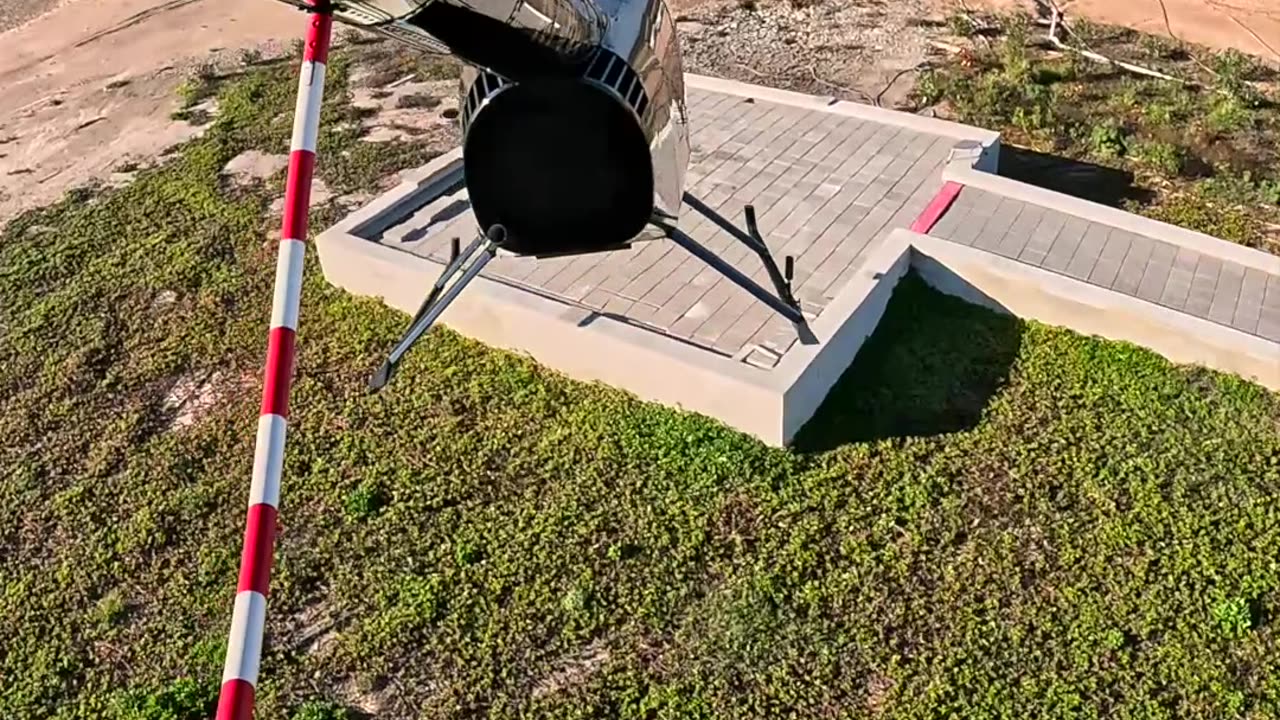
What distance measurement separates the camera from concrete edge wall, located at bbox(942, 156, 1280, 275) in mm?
7922

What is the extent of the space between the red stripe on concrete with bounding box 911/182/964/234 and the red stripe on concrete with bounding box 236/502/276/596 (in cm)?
630

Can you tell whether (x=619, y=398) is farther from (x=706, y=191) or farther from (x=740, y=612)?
(x=706, y=191)

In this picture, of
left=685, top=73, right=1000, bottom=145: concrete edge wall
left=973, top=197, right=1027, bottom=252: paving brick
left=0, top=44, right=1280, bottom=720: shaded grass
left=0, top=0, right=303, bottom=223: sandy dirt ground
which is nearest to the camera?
left=0, top=44, right=1280, bottom=720: shaded grass

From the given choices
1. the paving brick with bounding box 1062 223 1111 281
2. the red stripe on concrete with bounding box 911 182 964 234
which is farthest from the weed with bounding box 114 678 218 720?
the paving brick with bounding box 1062 223 1111 281

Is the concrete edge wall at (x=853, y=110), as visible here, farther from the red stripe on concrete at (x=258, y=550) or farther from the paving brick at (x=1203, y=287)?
the red stripe on concrete at (x=258, y=550)

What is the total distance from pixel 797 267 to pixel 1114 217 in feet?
7.43

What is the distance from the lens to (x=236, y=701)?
2.52 m

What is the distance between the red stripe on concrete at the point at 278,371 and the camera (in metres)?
2.73

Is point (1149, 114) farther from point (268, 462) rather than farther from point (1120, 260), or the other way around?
point (268, 462)

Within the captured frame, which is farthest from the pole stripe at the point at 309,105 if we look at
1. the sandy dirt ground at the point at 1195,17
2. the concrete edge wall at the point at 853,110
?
the sandy dirt ground at the point at 1195,17

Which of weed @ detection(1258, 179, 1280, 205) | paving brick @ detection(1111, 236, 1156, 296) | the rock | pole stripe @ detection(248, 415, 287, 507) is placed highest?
pole stripe @ detection(248, 415, 287, 507)

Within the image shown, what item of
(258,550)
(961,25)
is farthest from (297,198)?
(961,25)

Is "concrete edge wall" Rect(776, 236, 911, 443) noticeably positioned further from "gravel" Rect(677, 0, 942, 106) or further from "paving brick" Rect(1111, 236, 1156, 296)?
"gravel" Rect(677, 0, 942, 106)

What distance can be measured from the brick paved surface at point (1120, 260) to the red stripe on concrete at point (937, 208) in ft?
0.16
